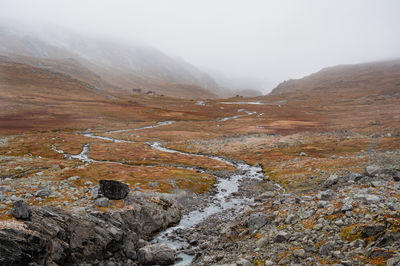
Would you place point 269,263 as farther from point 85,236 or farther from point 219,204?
point 219,204

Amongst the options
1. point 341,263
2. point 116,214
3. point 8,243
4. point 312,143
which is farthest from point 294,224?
point 312,143

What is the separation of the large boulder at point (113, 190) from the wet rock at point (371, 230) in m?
21.5

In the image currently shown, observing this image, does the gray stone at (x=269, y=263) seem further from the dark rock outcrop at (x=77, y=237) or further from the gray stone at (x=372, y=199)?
the dark rock outcrop at (x=77, y=237)

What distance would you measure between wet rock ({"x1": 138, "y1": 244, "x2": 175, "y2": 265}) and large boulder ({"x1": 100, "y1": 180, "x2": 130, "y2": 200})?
701 centimetres

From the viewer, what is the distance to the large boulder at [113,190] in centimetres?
2650

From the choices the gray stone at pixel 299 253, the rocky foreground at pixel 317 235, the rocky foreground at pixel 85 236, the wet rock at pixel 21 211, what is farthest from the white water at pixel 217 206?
the wet rock at pixel 21 211

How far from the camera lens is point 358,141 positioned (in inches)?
3051

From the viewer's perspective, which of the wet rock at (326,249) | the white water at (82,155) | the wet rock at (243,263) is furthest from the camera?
the white water at (82,155)

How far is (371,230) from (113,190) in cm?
2225

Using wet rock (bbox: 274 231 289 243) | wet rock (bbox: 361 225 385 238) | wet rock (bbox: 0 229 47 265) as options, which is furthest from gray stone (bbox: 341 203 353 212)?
wet rock (bbox: 0 229 47 265)

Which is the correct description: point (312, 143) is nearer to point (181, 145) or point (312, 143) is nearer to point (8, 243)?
point (181, 145)

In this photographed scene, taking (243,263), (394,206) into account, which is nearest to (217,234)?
(243,263)

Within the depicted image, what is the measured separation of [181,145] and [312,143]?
4341 centimetres

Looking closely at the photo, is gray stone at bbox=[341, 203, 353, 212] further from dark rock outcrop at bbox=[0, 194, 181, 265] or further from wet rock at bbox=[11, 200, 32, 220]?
wet rock at bbox=[11, 200, 32, 220]
